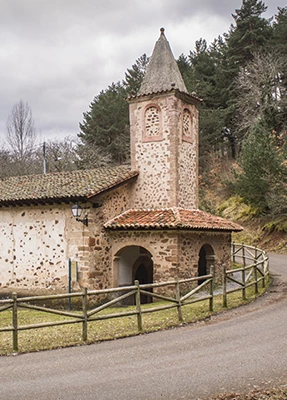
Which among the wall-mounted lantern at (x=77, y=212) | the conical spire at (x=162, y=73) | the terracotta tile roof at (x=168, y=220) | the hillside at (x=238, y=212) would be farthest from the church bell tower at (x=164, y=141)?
the hillside at (x=238, y=212)

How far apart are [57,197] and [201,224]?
5.15 meters

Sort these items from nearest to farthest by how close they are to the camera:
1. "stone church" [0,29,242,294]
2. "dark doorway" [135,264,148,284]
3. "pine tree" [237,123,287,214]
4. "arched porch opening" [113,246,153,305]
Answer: "stone church" [0,29,242,294], "arched porch opening" [113,246,153,305], "dark doorway" [135,264,148,284], "pine tree" [237,123,287,214]

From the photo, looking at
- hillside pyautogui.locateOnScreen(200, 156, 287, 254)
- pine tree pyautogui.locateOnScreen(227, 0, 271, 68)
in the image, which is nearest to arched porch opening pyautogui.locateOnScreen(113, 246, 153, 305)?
hillside pyautogui.locateOnScreen(200, 156, 287, 254)

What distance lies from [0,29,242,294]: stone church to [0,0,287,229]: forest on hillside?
1308cm

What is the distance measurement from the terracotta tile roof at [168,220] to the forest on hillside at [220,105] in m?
13.3

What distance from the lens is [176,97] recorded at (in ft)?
51.8

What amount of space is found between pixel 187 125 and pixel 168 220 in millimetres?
4950

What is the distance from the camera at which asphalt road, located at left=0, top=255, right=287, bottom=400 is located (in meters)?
5.80

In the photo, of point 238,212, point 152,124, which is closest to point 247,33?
point 238,212

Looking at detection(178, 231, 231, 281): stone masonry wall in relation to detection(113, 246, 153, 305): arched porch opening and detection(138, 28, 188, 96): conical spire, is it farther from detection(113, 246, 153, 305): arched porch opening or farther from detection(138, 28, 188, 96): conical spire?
detection(138, 28, 188, 96): conical spire

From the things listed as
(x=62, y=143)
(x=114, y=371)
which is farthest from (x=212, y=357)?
(x=62, y=143)

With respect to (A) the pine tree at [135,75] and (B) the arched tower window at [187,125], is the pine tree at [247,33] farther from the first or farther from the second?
(B) the arched tower window at [187,125]

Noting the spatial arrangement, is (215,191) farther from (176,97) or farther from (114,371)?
(114,371)

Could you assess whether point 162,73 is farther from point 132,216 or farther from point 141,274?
point 141,274
